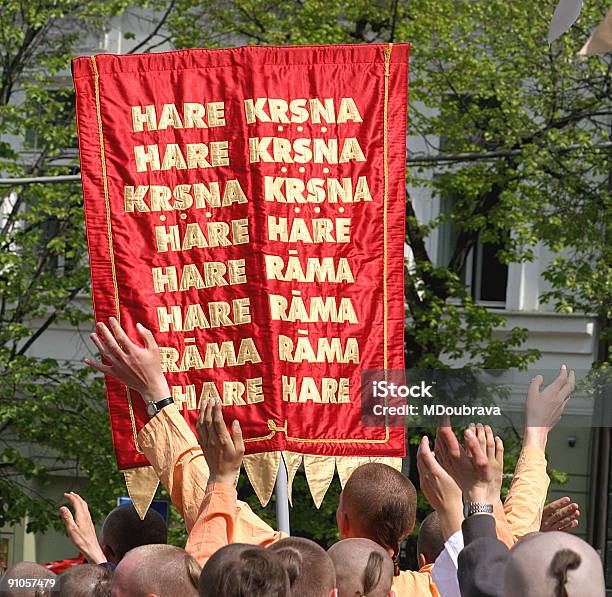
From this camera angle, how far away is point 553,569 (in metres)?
2.85

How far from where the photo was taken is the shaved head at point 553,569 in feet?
9.30

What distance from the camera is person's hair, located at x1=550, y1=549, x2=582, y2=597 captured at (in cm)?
283

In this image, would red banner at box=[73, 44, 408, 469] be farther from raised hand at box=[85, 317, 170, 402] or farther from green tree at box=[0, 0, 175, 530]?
green tree at box=[0, 0, 175, 530]

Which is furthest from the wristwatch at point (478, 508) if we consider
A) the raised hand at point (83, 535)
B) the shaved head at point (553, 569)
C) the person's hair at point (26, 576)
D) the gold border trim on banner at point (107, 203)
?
the gold border trim on banner at point (107, 203)

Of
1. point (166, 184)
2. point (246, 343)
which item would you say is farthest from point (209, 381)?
point (166, 184)

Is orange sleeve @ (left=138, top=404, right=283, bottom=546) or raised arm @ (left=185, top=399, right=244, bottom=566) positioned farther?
orange sleeve @ (left=138, top=404, right=283, bottom=546)

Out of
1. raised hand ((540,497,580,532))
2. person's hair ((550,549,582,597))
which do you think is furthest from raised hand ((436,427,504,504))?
raised hand ((540,497,580,532))

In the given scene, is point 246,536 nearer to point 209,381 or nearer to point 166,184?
point 209,381

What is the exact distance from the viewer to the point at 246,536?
4234 millimetres

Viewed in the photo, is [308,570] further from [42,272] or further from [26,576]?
[42,272]

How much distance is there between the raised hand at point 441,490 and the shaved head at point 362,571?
0.67 feet

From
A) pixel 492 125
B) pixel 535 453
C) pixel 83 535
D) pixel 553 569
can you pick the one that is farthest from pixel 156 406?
pixel 492 125

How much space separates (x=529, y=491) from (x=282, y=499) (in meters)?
1.97

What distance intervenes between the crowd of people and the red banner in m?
1.61
